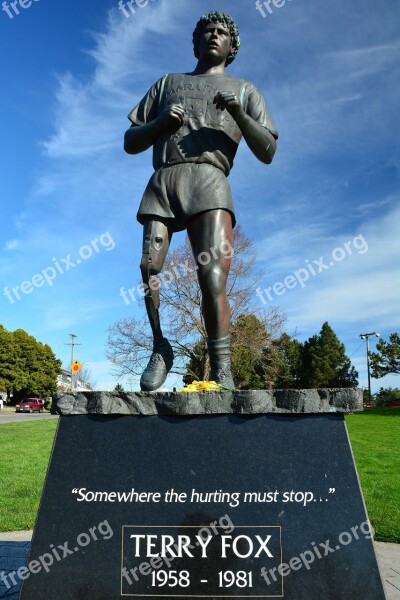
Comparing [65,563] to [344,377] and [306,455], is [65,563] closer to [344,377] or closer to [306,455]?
[306,455]

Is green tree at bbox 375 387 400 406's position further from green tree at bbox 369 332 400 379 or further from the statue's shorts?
the statue's shorts

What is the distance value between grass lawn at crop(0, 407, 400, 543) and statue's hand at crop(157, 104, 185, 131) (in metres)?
4.82

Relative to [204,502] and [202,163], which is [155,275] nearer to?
[202,163]

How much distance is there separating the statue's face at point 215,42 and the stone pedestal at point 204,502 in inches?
111

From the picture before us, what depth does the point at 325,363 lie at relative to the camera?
52.2 m

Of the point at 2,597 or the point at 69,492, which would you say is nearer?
the point at 69,492

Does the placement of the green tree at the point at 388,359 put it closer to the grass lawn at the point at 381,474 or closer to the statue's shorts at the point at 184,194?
the grass lawn at the point at 381,474

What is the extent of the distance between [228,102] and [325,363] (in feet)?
166

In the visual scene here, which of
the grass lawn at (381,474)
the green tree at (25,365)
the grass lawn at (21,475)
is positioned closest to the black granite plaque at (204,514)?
the grass lawn at (381,474)

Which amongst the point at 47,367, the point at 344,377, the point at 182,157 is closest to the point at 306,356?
the point at 344,377

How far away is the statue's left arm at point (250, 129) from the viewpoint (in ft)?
12.2

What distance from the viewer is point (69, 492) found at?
298 centimetres

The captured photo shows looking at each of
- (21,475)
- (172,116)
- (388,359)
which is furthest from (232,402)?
(388,359)

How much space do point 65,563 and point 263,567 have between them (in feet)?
3.45
